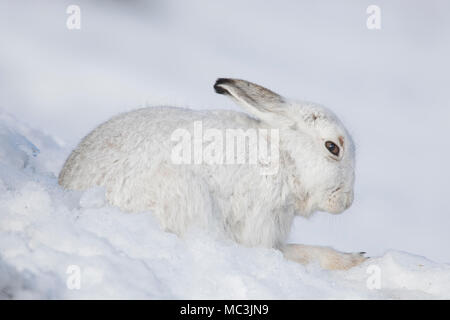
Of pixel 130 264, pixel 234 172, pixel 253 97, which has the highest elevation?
pixel 253 97

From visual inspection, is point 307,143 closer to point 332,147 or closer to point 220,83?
point 332,147

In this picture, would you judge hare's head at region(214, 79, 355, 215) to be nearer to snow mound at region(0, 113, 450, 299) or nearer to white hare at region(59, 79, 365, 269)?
white hare at region(59, 79, 365, 269)

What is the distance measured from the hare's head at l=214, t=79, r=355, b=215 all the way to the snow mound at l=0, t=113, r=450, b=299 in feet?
2.25

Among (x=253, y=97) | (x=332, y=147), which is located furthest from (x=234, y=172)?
(x=332, y=147)

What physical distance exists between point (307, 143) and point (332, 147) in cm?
23

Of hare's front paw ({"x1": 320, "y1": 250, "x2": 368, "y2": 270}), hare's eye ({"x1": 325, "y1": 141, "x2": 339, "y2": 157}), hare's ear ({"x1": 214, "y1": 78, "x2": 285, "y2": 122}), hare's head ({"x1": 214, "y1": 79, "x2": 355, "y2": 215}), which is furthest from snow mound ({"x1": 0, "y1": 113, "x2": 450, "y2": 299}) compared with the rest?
hare's ear ({"x1": 214, "y1": 78, "x2": 285, "y2": 122})

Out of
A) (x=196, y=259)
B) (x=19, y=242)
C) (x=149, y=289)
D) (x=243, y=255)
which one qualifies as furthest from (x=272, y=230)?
(x=19, y=242)

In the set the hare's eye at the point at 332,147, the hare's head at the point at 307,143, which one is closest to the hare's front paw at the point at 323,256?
the hare's head at the point at 307,143

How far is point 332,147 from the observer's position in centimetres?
470

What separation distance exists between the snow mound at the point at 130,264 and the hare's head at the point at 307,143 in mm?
685

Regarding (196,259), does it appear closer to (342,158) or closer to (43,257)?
(43,257)

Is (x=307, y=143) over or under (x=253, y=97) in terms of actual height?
under

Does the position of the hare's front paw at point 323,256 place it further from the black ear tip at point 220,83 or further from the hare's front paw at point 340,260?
the black ear tip at point 220,83

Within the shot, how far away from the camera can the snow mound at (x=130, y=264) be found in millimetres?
2973
